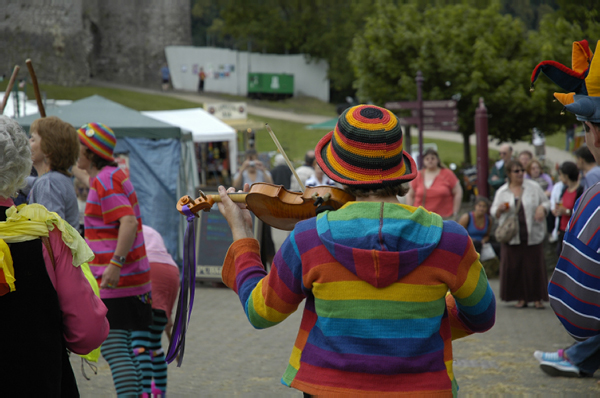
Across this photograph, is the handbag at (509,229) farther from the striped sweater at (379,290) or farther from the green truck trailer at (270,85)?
the green truck trailer at (270,85)

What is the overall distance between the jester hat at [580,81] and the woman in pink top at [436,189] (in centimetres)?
660

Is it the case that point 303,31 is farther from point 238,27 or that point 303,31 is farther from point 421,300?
point 421,300

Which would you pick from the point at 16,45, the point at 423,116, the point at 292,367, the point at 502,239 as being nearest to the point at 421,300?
the point at 292,367

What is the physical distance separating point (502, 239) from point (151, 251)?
181 inches

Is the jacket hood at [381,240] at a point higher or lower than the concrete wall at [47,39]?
higher

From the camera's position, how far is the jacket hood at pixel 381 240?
6.28 ft

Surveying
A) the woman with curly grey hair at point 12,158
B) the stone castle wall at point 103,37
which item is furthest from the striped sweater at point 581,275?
the stone castle wall at point 103,37

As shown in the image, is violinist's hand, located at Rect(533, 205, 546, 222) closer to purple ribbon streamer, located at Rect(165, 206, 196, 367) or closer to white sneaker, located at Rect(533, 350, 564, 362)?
white sneaker, located at Rect(533, 350, 564, 362)

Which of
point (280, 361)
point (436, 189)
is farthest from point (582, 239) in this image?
point (436, 189)

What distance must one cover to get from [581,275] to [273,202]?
108 cm

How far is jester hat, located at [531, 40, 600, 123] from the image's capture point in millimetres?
2078

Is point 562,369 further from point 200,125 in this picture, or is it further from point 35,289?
point 200,125

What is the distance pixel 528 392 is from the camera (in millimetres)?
4945

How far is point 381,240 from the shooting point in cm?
192
